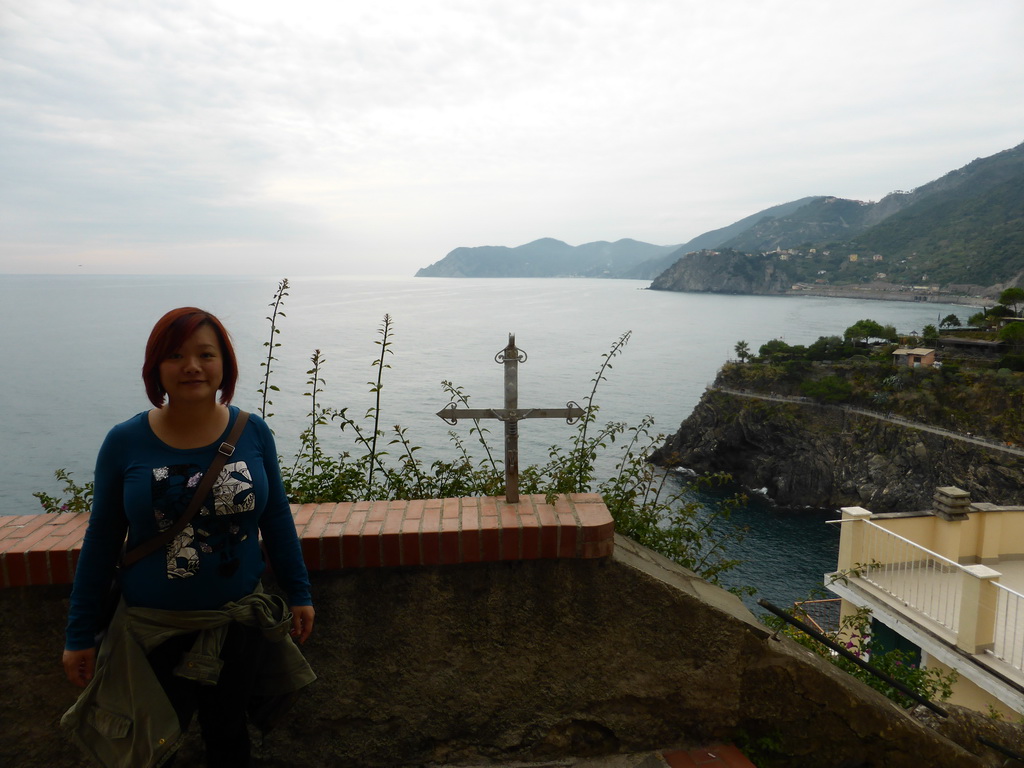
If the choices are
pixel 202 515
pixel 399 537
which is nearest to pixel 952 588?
pixel 399 537

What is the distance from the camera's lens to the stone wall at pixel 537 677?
2.34 metres

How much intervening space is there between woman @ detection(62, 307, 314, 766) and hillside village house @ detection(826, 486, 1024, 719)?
240 inches

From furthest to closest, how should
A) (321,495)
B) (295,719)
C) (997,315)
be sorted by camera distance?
1. (997,315)
2. (321,495)
3. (295,719)

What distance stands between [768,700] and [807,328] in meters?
102

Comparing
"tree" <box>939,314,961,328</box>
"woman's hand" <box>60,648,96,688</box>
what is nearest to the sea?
"woman's hand" <box>60,648,96,688</box>

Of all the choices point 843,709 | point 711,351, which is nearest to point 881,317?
point 711,351

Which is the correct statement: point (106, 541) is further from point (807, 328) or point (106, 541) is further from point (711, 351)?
point (807, 328)

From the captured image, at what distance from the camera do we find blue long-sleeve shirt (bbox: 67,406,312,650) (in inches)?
65.8

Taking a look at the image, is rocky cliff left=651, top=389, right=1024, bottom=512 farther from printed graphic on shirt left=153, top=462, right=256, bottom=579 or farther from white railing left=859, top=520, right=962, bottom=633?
printed graphic on shirt left=153, top=462, right=256, bottom=579

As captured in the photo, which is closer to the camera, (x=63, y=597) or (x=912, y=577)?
(x=63, y=597)

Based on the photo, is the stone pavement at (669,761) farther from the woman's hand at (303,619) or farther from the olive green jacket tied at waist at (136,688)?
the olive green jacket tied at waist at (136,688)

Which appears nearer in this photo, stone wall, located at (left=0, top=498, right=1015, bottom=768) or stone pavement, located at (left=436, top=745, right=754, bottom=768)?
stone wall, located at (left=0, top=498, right=1015, bottom=768)

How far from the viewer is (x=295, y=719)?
2404 mm

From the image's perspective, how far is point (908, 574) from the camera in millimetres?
9000
